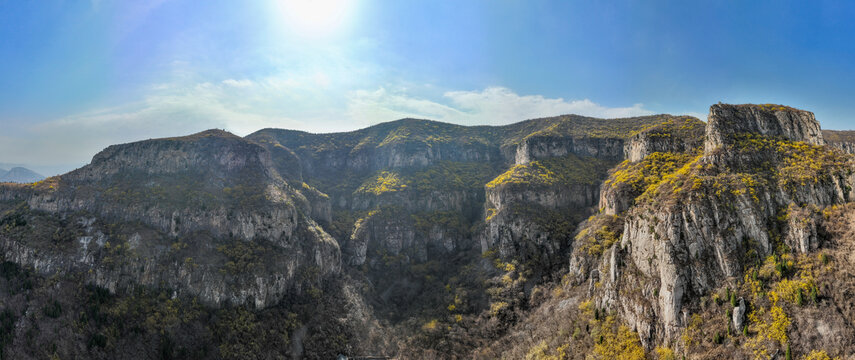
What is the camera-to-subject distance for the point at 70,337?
235 ft

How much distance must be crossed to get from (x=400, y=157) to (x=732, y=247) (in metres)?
127

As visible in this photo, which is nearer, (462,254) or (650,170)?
(650,170)

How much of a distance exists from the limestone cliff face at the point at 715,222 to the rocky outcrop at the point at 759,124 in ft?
7.08

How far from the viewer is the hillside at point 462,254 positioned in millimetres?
60094

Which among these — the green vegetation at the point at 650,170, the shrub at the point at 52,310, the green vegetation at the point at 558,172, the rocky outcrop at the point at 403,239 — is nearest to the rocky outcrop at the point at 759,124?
the green vegetation at the point at 650,170

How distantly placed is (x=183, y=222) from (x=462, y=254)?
7736 centimetres

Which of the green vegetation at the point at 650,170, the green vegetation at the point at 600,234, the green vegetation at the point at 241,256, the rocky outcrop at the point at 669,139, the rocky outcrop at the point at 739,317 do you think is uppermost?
the rocky outcrop at the point at 669,139

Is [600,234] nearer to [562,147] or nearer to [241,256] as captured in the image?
[562,147]

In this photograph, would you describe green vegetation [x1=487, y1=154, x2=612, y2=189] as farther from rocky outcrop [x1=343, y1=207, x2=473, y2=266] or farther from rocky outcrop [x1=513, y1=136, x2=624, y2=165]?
rocky outcrop [x1=343, y1=207, x2=473, y2=266]

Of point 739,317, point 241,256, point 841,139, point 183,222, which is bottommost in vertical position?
point 739,317

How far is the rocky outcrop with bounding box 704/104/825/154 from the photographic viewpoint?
81.3 meters

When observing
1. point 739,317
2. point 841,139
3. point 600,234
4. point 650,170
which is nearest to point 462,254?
point 600,234

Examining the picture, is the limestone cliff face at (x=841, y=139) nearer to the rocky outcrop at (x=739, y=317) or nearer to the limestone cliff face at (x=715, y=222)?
the limestone cliff face at (x=715, y=222)

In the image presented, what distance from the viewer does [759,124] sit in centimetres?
8656
